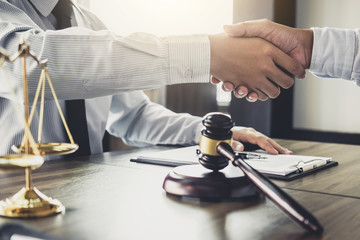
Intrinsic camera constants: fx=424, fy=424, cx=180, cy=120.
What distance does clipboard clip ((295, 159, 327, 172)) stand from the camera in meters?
0.93

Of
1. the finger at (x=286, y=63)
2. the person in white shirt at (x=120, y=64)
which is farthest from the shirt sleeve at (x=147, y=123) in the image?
the finger at (x=286, y=63)

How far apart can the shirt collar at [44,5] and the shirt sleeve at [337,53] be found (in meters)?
0.89

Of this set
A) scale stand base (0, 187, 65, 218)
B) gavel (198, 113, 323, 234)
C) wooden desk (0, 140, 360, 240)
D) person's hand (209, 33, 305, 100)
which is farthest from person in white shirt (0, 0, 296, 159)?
scale stand base (0, 187, 65, 218)

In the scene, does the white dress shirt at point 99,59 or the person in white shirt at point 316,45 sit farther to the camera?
the person in white shirt at point 316,45

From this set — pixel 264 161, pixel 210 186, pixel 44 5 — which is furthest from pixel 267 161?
pixel 44 5

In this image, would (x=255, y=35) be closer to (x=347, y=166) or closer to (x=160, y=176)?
(x=347, y=166)

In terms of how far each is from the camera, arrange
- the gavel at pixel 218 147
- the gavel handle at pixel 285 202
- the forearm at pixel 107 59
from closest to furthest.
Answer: the gavel handle at pixel 285 202, the gavel at pixel 218 147, the forearm at pixel 107 59

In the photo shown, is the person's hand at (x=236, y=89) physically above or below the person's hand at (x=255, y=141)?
above

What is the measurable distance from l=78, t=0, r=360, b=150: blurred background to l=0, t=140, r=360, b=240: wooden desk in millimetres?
2163

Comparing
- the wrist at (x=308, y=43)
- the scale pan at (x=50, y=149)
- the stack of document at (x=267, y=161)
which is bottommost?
the stack of document at (x=267, y=161)

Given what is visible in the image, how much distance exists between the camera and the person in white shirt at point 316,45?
4.16ft

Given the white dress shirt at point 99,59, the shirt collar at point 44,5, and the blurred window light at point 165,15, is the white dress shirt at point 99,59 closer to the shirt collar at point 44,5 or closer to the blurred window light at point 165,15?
the shirt collar at point 44,5

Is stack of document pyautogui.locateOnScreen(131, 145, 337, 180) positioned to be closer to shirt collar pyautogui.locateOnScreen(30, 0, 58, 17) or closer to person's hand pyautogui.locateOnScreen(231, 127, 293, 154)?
person's hand pyautogui.locateOnScreen(231, 127, 293, 154)

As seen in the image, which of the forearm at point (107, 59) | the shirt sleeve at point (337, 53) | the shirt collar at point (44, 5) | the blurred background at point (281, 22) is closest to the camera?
the forearm at point (107, 59)
